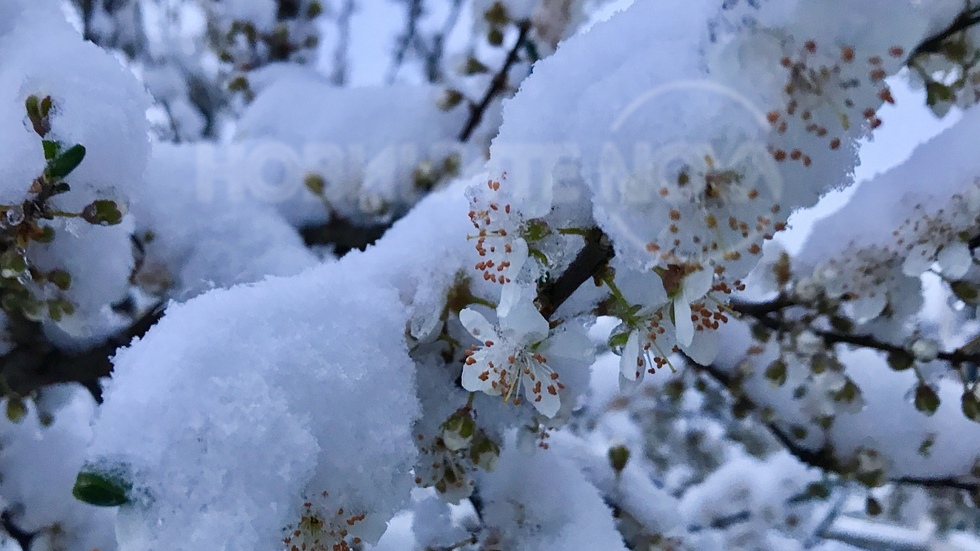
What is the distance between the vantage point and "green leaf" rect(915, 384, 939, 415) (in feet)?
3.72

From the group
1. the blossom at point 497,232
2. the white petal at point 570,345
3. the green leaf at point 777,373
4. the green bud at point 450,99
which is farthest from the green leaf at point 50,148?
the green leaf at point 777,373

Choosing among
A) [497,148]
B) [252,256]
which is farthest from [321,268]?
[252,256]

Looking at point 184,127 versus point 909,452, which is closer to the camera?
point 909,452

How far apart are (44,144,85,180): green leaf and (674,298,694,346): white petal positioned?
625 millimetres

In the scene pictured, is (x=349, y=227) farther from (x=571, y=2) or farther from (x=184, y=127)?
(x=184, y=127)

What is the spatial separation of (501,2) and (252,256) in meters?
0.81

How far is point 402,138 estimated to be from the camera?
1784 millimetres

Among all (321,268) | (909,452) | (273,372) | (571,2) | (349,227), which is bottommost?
(273,372)

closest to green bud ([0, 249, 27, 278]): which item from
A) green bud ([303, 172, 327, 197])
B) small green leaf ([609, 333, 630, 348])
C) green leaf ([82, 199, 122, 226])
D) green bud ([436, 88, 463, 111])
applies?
green leaf ([82, 199, 122, 226])

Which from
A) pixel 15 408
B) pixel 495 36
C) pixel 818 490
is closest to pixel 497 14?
pixel 495 36

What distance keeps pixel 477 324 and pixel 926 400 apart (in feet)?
3.05

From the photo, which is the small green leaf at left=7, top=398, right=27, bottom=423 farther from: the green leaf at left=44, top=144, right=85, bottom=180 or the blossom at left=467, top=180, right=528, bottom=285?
the blossom at left=467, top=180, right=528, bottom=285

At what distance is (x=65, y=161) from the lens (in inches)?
26.5

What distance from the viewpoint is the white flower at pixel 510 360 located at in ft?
2.19
